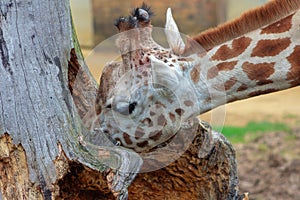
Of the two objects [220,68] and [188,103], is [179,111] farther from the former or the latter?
[220,68]

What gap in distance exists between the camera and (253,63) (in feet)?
9.40

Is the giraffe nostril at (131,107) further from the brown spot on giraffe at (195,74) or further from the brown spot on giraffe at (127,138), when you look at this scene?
the brown spot on giraffe at (195,74)

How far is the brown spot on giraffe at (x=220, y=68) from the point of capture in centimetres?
288

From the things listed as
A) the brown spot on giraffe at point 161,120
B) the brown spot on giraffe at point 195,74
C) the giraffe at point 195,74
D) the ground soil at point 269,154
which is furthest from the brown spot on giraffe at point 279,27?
the ground soil at point 269,154

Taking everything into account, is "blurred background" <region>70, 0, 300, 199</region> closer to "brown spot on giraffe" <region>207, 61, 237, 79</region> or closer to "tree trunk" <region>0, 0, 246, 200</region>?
"brown spot on giraffe" <region>207, 61, 237, 79</region>

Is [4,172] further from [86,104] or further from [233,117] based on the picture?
[233,117]

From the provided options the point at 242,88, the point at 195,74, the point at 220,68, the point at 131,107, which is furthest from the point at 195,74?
the point at 131,107

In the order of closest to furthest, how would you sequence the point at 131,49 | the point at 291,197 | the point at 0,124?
the point at 0,124, the point at 131,49, the point at 291,197

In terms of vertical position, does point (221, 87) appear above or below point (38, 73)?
below

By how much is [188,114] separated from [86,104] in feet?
1.40

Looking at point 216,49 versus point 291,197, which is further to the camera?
point 291,197

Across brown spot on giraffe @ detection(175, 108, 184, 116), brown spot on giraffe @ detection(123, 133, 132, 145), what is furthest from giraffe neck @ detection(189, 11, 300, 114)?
brown spot on giraffe @ detection(123, 133, 132, 145)

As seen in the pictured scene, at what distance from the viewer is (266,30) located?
289cm

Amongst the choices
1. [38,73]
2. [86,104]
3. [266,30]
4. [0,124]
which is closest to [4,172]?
[0,124]
